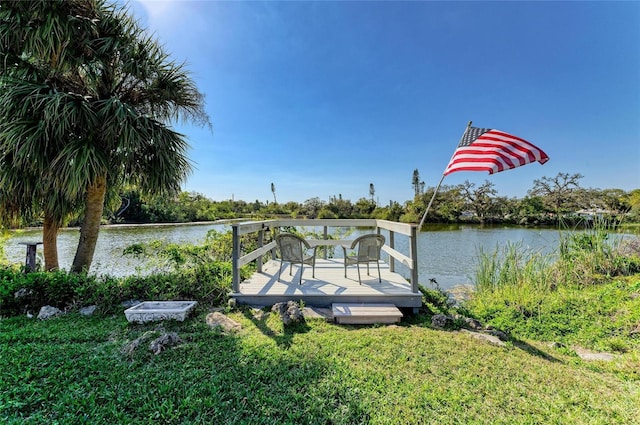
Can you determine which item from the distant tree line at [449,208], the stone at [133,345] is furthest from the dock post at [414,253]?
the distant tree line at [449,208]

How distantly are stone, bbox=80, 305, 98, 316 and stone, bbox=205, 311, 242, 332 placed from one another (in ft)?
5.50

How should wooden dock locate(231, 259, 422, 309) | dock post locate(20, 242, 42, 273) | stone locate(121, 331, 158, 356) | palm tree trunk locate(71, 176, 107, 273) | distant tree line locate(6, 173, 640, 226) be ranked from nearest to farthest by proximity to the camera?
1. stone locate(121, 331, 158, 356)
2. wooden dock locate(231, 259, 422, 309)
3. dock post locate(20, 242, 42, 273)
4. palm tree trunk locate(71, 176, 107, 273)
5. distant tree line locate(6, 173, 640, 226)

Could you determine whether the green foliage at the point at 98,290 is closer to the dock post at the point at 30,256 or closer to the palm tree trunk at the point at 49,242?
the dock post at the point at 30,256

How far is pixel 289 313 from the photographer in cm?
322

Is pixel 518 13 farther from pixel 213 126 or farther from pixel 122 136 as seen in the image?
pixel 122 136

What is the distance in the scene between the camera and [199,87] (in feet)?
18.3

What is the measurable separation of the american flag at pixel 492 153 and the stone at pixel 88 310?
213 inches

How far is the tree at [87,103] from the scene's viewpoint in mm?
4145

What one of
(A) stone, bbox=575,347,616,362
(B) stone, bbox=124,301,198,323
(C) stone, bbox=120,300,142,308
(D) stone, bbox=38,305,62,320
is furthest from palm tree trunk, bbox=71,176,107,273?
(A) stone, bbox=575,347,616,362

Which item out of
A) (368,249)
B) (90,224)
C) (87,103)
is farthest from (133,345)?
(87,103)

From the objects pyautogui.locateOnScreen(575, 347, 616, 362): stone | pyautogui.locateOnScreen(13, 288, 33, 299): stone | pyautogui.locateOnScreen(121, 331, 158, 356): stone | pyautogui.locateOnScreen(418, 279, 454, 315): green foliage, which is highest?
pyautogui.locateOnScreen(13, 288, 33, 299): stone

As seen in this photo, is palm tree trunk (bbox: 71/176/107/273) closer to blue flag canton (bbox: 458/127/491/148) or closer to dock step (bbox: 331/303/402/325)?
dock step (bbox: 331/303/402/325)

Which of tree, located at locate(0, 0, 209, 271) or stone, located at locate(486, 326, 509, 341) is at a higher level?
tree, located at locate(0, 0, 209, 271)

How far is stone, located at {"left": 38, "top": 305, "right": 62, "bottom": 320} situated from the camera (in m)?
3.45
